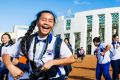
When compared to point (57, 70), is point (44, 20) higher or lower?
higher

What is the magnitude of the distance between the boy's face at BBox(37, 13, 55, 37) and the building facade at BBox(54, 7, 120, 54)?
5697 centimetres

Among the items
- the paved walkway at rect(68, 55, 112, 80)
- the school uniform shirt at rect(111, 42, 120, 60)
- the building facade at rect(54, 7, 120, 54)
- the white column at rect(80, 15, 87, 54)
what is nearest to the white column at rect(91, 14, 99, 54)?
the building facade at rect(54, 7, 120, 54)

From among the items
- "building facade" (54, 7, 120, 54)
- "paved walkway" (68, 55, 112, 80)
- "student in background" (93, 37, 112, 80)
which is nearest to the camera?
"student in background" (93, 37, 112, 80)

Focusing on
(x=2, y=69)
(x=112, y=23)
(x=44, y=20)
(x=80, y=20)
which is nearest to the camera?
(x=44, y=20)

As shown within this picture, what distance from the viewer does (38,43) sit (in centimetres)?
375

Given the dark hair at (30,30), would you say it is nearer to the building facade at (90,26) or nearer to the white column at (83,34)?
the building facade at (90,26)

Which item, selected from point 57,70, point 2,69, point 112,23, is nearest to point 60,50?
point 57,70

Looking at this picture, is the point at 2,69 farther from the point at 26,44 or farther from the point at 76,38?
the point at 76,38

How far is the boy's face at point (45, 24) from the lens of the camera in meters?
3.61

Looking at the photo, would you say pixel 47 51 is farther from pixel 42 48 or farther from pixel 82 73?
pixel 82 73

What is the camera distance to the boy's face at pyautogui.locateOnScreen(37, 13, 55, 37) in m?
3.61

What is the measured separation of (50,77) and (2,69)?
511cm

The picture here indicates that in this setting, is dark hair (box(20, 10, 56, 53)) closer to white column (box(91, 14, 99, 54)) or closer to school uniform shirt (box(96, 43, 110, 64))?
school uniform shirt (box(96, 43, 110, 64))

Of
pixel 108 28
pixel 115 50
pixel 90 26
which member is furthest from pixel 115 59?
pixel 90 26
